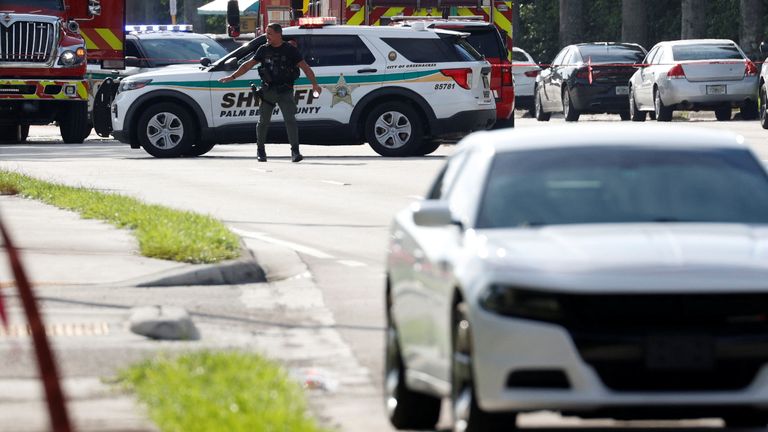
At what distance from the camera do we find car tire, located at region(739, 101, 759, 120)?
37906mm

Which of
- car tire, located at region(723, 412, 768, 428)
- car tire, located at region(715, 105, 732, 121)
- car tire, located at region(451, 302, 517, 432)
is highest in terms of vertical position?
car tire, located at region(451, 302, 517, 432)

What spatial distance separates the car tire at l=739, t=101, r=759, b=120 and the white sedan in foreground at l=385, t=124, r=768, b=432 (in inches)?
1218

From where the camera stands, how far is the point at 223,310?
36.4ft

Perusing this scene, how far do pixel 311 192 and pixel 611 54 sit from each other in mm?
21372

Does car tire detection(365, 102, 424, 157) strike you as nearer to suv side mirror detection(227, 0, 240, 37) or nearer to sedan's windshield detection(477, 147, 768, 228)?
suv side mirror detection(227, 0, 240, 37)

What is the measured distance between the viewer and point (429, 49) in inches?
1061

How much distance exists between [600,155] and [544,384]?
4.55 feet

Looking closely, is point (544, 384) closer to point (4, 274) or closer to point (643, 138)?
point (643, 138)

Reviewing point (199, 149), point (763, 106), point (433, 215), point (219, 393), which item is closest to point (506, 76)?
point (199, 149)

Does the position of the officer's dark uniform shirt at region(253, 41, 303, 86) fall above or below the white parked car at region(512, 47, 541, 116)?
above

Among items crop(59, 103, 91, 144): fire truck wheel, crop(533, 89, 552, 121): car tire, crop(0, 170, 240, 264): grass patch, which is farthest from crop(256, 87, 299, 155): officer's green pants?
crop(533, 89, 552, 121): car tire

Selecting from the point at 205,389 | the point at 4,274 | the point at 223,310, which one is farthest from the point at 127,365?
the point at 4,274

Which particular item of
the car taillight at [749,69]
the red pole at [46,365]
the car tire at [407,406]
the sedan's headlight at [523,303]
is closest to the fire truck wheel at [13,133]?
the car taillight at [749,69]

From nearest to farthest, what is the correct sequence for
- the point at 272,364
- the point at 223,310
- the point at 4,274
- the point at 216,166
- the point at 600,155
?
the point at 600,155, the point at 272,364, the point at 223,310, the point at 4,274, the point at 216,166
